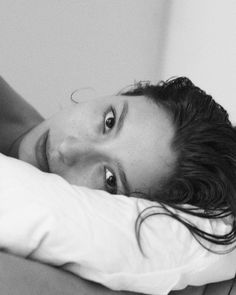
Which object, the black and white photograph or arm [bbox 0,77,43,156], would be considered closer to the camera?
the black and white photograph

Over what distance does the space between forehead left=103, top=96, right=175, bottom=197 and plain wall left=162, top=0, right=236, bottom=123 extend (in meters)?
0.66

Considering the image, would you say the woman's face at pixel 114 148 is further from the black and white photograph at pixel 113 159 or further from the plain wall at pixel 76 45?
the plain wall at pixel 76 45

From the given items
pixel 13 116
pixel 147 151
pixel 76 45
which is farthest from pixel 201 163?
pixel 76 45

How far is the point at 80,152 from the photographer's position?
39.5 inches

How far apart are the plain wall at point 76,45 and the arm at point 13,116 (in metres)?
0.46

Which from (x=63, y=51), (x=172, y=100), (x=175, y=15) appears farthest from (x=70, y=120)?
(x=175, y=15)

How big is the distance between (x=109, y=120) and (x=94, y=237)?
417 mm

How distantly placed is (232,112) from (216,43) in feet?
0.87

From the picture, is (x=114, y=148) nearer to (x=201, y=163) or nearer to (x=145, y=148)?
(x=145, y=148)

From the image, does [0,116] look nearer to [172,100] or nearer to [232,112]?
[172,100]

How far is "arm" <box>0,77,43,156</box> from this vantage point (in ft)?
4.29

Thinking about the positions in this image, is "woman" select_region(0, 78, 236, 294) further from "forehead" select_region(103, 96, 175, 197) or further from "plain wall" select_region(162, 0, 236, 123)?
"plain wall" select_region(162, 0, 236, 123)

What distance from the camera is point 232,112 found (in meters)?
1.61

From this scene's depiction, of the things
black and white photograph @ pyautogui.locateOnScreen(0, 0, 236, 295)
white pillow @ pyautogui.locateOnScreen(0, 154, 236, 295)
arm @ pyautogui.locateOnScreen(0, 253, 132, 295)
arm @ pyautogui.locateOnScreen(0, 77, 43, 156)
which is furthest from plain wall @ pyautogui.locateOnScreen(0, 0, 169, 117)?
arm @ pyautogui.locateOnScreen(0, 253, 132, 295)
